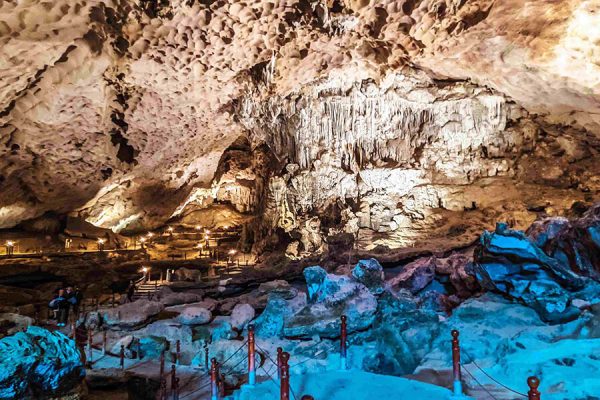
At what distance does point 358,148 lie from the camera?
17.8 metres

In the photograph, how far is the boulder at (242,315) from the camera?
10469mm

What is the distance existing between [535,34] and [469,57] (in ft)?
7.52

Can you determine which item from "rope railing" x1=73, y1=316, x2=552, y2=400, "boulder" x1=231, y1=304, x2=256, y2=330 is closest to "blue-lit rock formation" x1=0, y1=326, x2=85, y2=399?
"rope railing" x1=73, y1=316, x2=552, y2=400

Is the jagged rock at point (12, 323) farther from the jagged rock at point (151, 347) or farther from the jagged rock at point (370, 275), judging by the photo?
the jagged rock at point (370, 275)

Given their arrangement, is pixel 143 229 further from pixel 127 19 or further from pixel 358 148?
pixel 127 19

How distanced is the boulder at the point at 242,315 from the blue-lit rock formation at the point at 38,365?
4.41 meters

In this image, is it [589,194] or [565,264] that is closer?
[565,264]

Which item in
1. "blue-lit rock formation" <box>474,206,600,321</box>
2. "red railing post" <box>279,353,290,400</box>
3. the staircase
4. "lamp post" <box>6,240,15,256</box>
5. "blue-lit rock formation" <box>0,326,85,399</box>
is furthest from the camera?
"lamp post" <box>6,240,15,256</box>

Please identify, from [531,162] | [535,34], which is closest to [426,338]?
[535,34]

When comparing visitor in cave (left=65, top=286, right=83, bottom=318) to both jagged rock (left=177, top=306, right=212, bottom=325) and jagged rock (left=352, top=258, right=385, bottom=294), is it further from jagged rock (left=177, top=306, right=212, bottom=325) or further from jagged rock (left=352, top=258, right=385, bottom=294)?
jagged rock (left=352, top=258, right=385, bottom=294)

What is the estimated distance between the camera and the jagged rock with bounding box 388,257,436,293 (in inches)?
476

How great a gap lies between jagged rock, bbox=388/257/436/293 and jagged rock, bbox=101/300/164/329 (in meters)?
6.52

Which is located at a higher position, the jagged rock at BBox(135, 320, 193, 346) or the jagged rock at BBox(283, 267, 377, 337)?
the jagged rock at BBox(283, 267, 377, 337)

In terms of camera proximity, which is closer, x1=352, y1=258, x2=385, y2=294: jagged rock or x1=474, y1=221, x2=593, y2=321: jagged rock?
x1=474, y1=221, x2=593, y2=321: jagged rock
